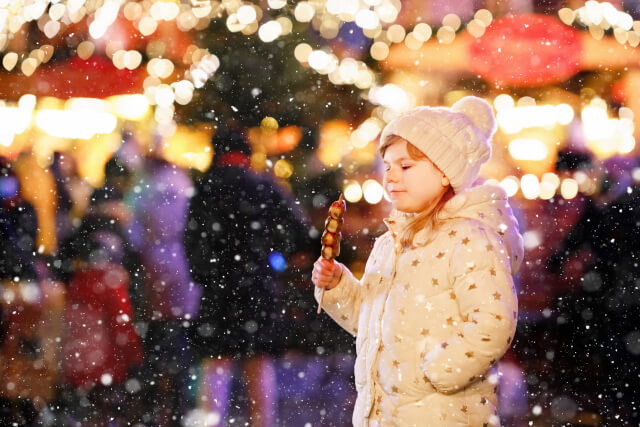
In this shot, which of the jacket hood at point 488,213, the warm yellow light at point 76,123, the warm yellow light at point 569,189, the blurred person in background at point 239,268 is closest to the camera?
the jacket hood at point 488,213

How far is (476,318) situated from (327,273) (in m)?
0.52

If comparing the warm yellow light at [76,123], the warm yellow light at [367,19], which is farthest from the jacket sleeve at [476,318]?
the warm yellow light at [76,123]

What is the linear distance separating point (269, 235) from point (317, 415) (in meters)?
1.03

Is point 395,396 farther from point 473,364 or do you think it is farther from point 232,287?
point 232,287

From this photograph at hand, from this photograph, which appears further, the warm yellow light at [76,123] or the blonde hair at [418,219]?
the warm yellow light at [76,123]

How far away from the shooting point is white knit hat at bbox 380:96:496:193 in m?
1.89

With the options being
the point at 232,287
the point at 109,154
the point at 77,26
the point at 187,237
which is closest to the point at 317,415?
the point at 232,287

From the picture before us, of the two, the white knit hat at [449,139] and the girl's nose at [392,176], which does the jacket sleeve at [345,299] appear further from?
the white knit hat at [449,139]

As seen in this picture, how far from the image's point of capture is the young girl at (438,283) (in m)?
1.71

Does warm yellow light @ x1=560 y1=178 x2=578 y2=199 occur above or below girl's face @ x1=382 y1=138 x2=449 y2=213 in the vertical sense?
below

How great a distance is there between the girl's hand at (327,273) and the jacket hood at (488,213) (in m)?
0.29

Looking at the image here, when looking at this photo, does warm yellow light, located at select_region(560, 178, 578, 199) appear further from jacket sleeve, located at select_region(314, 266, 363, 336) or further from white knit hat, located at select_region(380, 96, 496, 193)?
jacket sleeve, located at select_region(314, 266, 363, 336)

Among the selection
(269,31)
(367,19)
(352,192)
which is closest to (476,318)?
(352,192)

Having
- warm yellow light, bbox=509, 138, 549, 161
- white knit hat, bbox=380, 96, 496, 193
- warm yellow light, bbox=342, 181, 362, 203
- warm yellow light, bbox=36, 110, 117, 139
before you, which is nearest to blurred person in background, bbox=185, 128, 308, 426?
warm yellow light, bbox=342, 181, 362, 203
